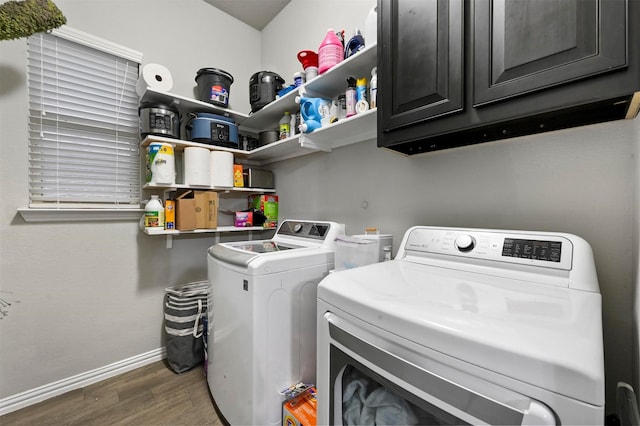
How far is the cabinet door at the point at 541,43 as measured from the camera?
0.64 metres

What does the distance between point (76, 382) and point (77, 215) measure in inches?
45.6

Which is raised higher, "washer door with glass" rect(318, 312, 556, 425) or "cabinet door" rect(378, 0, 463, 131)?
"cabinet door" rect(378, 0, 463, 131)

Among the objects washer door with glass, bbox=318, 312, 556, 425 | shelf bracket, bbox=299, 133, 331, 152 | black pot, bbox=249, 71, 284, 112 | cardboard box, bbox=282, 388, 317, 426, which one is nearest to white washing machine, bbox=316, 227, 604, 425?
washer door with glass, bbox=318, 312, 556, 425

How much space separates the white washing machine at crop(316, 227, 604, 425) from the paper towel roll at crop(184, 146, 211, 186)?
1.54 metres

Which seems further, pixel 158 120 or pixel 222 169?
pixel 222 169

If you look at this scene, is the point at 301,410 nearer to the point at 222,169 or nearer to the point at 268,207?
the point at 268,207

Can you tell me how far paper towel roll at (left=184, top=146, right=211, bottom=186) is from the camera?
1943 millimetres

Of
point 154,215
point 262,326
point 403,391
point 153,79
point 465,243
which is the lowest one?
point 262,326

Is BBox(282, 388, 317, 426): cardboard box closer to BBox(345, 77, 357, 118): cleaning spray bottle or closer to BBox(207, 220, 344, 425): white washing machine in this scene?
BBox(207, 220, 344, 425): white washing machine

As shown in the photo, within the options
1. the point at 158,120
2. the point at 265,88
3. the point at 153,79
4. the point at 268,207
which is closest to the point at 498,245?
the point at 268,207

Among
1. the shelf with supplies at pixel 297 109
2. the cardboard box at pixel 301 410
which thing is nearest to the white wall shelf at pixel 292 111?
the shelf with supplies at pixel 297 109

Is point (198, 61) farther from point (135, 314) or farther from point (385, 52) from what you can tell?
point (135, 314)

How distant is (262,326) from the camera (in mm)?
1204

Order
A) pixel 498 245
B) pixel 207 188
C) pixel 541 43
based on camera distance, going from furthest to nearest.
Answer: pixel 207 188 < pixel 498 245 < pixel 541 43
